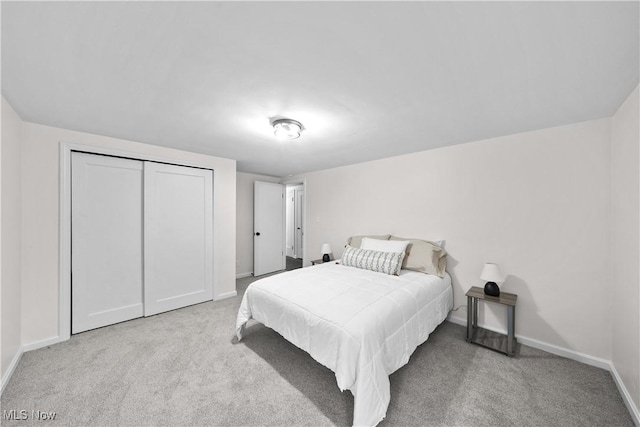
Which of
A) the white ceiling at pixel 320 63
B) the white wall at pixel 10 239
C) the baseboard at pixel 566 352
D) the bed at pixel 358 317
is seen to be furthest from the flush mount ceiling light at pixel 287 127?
the baseboard at pixel 566 352

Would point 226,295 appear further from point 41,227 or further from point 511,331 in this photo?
point 511,331

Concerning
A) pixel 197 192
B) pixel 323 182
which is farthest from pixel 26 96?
pixel 323 182

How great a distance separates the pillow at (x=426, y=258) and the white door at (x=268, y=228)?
3.13 metres

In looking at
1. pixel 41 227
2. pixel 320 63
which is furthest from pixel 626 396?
pixel 41 227

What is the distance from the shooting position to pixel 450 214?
9.64ft

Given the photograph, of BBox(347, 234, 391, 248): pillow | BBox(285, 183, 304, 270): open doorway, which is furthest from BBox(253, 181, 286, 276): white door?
BBox(347, 234, 391, 248): pillow

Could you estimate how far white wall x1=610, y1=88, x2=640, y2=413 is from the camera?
159cm

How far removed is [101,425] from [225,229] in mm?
2557

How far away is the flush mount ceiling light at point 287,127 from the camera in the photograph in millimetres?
2127

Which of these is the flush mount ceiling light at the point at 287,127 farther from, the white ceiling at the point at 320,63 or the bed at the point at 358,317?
the bed at the point at 358,317

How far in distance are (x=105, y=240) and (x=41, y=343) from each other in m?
1.11

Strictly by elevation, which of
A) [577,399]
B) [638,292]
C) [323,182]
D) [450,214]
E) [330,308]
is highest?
[323,182]

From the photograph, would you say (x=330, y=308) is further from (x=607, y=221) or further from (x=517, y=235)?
(x=607, y=221)

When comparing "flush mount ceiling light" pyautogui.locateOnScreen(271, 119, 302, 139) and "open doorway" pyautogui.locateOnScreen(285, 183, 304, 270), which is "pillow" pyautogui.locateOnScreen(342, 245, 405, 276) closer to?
"flush mount ceiling light" pyautogui.locateOnScreen(271, 119, 302, 139)
